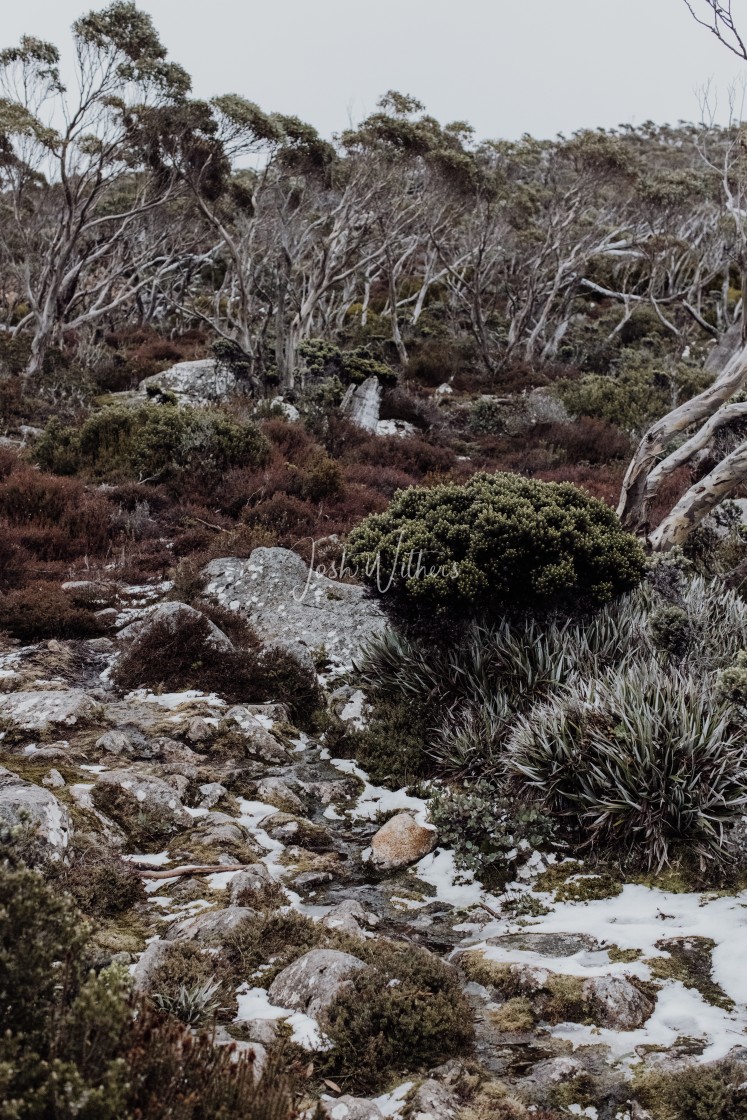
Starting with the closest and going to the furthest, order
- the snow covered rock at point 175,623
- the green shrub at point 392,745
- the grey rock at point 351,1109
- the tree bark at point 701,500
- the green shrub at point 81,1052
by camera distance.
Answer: the green shrub at point 81,1052, the grey rock at point 351,1109, the green shrub at point 392,745, the snow covered rock at point 175,623, the tree bark at point 701,500

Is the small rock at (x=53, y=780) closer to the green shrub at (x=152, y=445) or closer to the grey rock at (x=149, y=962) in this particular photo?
the grey rock at (x=149, y=962)

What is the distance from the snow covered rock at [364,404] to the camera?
59.6 feet

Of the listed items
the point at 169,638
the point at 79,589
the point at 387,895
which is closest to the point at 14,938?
the point at 387,895

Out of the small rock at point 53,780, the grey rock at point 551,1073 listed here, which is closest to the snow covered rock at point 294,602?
the small rock at point 53,780

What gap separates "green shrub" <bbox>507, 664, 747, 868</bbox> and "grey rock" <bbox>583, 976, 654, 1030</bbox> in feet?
4.31

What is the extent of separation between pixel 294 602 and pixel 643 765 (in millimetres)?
4921

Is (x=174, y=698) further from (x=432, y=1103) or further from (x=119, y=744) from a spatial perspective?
(x=432, y=1103)

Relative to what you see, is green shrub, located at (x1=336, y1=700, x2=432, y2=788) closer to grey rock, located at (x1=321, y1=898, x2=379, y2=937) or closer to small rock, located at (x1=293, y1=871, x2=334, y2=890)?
small rock, located at (x1=293, y1=871, x2=334, y2=890)

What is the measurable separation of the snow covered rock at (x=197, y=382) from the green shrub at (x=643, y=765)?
15659 millimetres

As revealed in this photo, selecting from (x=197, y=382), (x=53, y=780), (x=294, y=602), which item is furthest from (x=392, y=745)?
(x=197, y=382)

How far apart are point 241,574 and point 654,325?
2765 cm

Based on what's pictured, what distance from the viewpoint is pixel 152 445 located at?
43.3 ft

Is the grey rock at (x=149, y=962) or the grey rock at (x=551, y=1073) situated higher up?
the grey rock at (x=149, y=962)

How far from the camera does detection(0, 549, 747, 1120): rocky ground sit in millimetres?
2947
